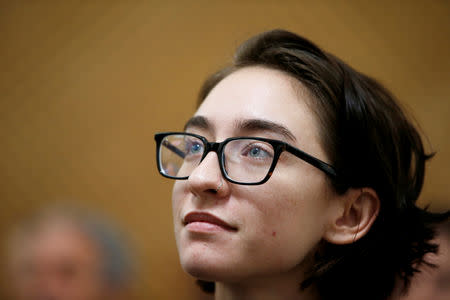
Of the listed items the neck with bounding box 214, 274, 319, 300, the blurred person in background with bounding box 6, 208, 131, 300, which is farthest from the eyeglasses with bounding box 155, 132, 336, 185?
the blurred person in background with bounding box 6, 208, 131, 300

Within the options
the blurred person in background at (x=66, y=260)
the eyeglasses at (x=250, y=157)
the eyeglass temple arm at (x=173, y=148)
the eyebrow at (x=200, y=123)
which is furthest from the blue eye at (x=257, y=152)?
the blurred person in background at (x=66, y=260)

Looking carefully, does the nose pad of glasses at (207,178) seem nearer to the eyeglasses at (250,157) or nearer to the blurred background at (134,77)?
the eyeglasses at (250,157)

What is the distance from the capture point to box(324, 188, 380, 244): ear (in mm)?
876

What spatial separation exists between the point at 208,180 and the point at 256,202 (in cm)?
10

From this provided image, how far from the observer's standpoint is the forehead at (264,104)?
82cm

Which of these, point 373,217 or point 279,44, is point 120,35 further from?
point 373,217

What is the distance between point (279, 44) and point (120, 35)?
121 centimetres

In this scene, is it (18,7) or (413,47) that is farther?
(18,7)

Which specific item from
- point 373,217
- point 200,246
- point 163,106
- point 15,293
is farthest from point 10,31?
point 373,217

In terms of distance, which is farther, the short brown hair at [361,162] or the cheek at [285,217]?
the short brown hair at [361,162]

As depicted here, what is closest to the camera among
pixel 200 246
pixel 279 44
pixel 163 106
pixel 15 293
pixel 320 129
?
pixel 200 246

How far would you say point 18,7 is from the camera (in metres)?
1.97

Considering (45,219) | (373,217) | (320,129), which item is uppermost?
(320,129)

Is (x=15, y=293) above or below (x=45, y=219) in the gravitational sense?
below
